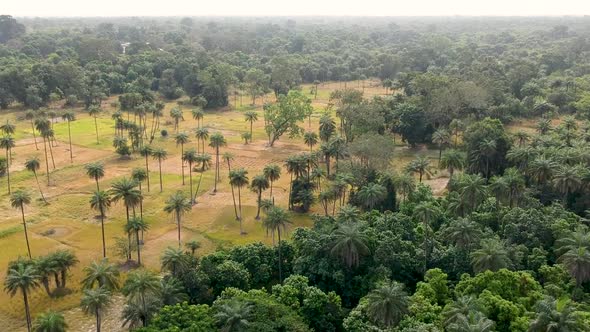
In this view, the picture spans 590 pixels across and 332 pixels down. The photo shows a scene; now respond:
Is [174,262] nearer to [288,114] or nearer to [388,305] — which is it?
[388,305]

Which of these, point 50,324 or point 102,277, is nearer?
point 50,324

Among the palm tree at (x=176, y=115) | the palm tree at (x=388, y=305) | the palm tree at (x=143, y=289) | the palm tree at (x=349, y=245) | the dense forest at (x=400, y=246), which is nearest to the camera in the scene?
the palm tree at (x=388, y=305)

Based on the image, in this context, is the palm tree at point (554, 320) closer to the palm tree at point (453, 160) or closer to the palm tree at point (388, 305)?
the palm tree at point (388, 305)

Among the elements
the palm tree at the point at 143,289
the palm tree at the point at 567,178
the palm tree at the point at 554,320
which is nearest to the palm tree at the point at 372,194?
the palm tree at the point at 567,178

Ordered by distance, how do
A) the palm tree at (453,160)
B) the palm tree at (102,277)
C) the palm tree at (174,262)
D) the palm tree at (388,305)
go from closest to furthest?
1. the palm tree at (388,305)
2. the palm tree at (102,277)
3. the palm tree at (174,262)
4. the palm tree at (453,160)

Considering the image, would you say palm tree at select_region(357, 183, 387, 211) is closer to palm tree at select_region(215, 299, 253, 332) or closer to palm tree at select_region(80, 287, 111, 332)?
palm tree at select_region(215, 299, 253, 332)

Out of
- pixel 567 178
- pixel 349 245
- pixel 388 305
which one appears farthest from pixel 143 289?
pixel 567 178

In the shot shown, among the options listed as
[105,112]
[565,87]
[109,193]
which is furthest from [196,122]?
[565,87]
